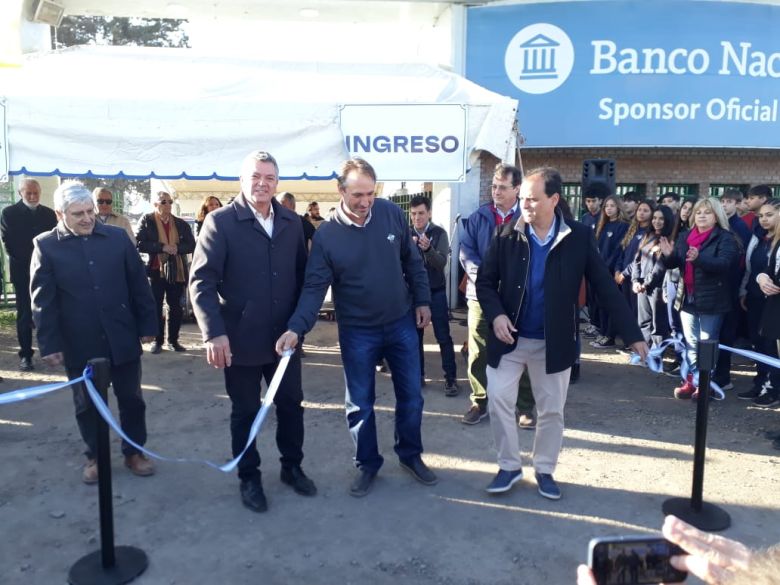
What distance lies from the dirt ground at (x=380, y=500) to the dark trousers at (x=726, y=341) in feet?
1.28

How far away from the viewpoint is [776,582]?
873mm

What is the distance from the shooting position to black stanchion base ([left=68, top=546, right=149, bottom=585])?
3025 mm

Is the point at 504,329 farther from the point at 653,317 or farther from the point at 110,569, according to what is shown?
the point at 653,317

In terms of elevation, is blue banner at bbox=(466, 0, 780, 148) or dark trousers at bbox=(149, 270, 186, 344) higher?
blue banner at bbox=(466, 0, 780, 148)

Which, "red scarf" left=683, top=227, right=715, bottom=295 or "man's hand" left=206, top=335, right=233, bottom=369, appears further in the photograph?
"red scarf" left=683, top=227, right=715, bottom=295

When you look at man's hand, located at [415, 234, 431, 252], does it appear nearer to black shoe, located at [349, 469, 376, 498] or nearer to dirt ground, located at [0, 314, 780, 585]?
dirt ground, located at [0, 314, 780, 585]

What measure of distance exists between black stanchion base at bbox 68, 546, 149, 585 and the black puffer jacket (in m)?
4.63

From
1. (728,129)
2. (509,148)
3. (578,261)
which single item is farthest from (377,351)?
(728,129)

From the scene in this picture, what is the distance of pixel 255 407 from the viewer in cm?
376

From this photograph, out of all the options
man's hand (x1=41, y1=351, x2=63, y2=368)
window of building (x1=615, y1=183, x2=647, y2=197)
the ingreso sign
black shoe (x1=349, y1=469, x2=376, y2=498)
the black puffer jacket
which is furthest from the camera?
window of building (x1=615, y1=183, x2=647, y2=197)

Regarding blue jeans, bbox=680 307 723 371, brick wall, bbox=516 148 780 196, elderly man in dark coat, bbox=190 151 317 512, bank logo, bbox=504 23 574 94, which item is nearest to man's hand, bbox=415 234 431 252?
elderly man in dark coat, bbox=190 151 317 512

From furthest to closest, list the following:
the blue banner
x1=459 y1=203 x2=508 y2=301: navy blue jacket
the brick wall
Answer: the brick wall → the blue banner → x1=459 y1=203 x2=508 y2=301: navy blue jacket

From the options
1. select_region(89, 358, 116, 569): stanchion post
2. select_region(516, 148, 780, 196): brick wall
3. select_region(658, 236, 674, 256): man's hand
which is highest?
select_region(516, 148, 780, 196): brick wall

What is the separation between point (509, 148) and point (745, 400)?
3371 millimetres
